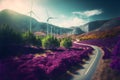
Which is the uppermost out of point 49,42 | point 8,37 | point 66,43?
point 8,37

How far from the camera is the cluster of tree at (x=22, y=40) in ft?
178

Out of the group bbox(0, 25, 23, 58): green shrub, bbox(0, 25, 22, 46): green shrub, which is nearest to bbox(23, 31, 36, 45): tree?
bbox(0, 25, 23, 58): green shrub

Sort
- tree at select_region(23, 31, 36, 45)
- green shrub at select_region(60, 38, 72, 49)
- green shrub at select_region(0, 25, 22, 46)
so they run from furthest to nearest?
green shrub at select_region(60, 38, 72, 49)
tree at select_region(23, 31, 36, 45)
green shrub at select_region(0, 25, 22, 46)

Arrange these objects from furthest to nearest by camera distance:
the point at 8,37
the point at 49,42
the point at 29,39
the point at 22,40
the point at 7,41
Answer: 1. the point at 29,39
2. the point at 49,42
3. the point at 22,40
4. the point at 8,37
5. the point at 7,41

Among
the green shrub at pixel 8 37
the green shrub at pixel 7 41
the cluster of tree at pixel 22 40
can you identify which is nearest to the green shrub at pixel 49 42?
the cluster of tree at pixel 22 40

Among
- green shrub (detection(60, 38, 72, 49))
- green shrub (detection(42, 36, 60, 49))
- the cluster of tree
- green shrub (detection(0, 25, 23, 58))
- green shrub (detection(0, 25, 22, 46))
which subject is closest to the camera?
green shrub (detection(0, 25, 23, 58))

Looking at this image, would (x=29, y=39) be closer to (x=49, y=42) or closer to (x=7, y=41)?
(x=49, y=42)

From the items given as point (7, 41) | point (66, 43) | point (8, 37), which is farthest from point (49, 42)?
point (7, 41)

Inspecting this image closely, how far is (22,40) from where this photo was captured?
222 feet

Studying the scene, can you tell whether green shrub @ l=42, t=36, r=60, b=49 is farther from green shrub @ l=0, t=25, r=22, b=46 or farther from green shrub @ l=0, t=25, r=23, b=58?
green shrub @ l=0, t=25, r=22, b=46

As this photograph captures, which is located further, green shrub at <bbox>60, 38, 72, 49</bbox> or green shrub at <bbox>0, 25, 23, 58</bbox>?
green shrub at <bbox>60, 38, 72, 49</bbox>

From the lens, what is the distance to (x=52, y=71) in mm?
30438

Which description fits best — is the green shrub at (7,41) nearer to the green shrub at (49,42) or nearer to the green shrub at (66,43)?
the green shrub at (49,42)

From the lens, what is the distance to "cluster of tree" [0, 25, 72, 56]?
54213 millimetres
